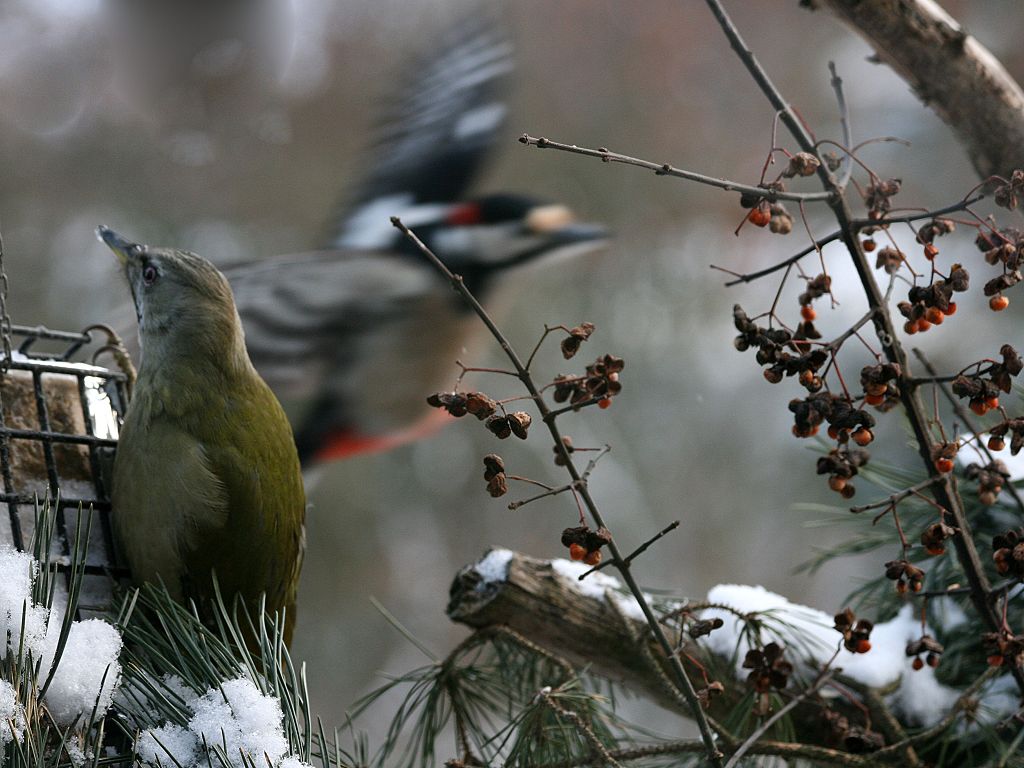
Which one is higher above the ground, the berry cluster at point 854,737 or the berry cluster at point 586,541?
the berry cluster at point 586,541

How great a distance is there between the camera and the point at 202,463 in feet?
4.68

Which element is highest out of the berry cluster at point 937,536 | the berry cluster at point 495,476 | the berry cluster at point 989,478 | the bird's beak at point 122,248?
the bird's beak at point 122,248

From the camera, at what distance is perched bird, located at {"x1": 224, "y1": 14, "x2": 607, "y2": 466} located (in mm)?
4098

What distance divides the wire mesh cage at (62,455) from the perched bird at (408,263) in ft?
7.71

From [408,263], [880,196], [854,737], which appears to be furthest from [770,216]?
[408,263]

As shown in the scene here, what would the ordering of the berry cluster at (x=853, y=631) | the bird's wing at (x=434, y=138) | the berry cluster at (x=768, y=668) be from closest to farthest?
the berry cluster at (x=853, y=631)
the berry cluster at (x=768, y=668)
the bird's wing at (x=434, y=138)

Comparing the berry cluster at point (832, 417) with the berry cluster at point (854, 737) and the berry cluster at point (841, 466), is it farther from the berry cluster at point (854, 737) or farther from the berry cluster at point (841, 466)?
the berry cluster at point (854, 737)

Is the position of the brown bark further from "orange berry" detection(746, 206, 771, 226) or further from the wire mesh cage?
the wire mesh cage

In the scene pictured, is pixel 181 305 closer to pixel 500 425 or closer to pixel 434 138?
pixel 500 425

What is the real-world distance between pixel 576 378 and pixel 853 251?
0.34 metres

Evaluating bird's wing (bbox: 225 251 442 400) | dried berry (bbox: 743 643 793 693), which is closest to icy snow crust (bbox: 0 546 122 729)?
dried berry (bbox: 743 643 793 693)

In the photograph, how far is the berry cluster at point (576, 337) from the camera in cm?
111

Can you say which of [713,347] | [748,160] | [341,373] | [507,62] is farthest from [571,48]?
[341,373]

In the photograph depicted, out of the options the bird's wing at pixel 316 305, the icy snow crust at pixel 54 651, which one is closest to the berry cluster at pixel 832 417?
the icy snow crust at pixel 54 651
